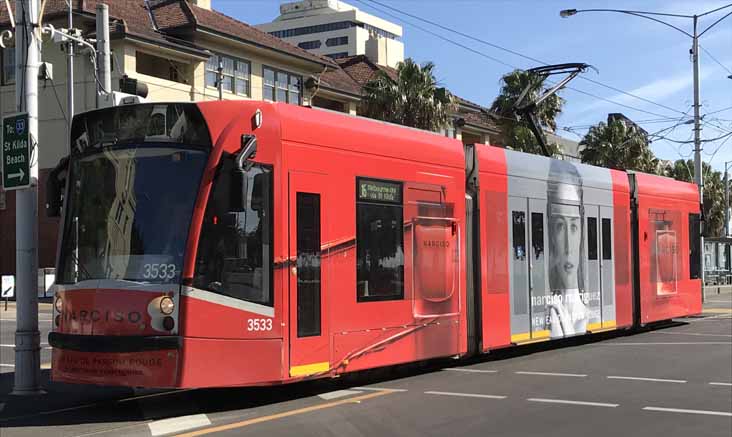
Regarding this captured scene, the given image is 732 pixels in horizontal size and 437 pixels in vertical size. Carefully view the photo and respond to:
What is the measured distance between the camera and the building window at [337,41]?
142000mm

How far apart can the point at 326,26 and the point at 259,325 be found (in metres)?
140

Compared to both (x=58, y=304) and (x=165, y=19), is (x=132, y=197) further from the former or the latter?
(x=165, y=19)

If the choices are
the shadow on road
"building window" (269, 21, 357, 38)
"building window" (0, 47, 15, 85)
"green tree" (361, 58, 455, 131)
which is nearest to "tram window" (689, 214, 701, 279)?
the shadow on road

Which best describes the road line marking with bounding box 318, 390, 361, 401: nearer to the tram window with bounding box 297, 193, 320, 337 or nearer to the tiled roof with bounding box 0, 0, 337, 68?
the tram window with bounding box 297, 193, 320, 337

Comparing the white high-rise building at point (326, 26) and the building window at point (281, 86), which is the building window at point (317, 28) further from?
the building window at point (281, 86)

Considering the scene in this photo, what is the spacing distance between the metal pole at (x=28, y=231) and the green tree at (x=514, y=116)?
30.4m

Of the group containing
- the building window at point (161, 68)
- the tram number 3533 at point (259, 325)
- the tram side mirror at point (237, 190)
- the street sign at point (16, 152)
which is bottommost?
the tram number 3533 at point (259, 325)

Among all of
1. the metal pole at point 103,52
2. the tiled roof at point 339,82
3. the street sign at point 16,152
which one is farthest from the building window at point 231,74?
the street sign at point 16,152

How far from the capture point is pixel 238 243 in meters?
9.23

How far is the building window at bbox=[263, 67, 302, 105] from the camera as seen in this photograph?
3994 centimetres

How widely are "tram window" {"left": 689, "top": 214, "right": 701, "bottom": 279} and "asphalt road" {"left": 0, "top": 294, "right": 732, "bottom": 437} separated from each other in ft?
24.5

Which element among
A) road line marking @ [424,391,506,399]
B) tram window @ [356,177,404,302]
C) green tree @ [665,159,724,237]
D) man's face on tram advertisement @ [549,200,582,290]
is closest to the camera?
road line marking @ [424,391,506,399]

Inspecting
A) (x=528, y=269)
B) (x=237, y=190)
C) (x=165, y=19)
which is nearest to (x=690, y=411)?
(x=237, y=190)

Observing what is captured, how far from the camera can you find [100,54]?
2105 cm
